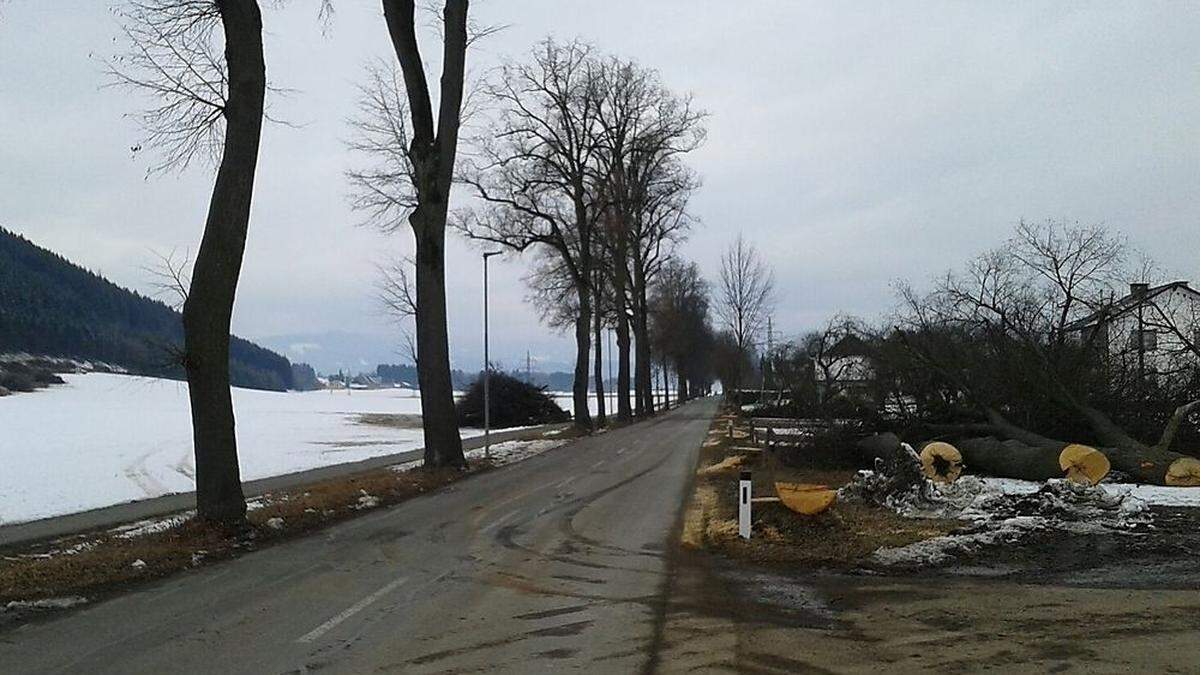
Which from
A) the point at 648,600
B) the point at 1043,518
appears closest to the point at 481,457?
the point at 1043,518

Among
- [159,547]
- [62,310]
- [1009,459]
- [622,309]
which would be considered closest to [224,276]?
[159,547]

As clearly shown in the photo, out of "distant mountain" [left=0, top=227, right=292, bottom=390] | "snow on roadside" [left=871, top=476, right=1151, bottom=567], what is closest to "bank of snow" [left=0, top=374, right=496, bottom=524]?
"snow on roadside" [left=871, top=476, right=1151, bottom=567]

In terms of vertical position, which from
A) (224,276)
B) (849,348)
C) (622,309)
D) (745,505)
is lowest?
(745,505)

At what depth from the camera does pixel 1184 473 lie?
55.8 ft

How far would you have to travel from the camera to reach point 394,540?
535 inches

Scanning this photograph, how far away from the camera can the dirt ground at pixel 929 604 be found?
269 inches

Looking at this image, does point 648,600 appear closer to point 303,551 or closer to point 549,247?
point 303,551

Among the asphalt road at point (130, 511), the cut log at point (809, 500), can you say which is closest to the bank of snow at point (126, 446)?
the asphalt road at point (130, 511)

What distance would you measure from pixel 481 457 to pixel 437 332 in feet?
23.6

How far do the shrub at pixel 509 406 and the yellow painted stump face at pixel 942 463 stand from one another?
44.7 meters

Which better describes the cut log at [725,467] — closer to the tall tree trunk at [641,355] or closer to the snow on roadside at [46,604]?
the snow on roadside at [46,604]

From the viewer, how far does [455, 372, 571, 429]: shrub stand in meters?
63.2

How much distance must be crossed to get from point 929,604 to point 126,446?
39460mm

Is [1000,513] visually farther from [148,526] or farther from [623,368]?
[623,368]
